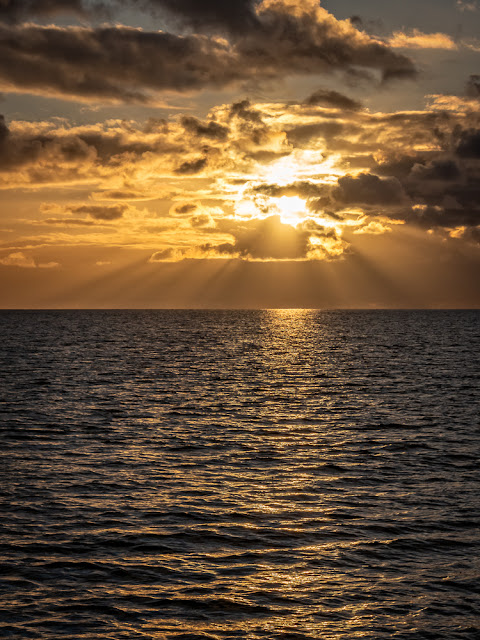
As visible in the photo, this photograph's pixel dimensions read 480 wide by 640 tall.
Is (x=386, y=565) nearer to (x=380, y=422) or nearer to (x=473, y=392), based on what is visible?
(x=380, y=422)

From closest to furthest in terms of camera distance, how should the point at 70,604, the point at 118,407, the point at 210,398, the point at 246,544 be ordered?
the point at 70,604 < the point at 246,544 < the point at 118,407 < the point at 210,398

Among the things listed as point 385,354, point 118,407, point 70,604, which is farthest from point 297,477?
point 385,354

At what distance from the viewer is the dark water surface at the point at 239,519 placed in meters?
13.9

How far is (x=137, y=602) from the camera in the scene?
14398 millimetres

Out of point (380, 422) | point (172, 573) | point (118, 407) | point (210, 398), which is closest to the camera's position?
point (172, 573)

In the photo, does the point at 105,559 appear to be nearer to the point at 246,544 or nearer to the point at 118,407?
the point at 246,544

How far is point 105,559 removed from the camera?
657 inches

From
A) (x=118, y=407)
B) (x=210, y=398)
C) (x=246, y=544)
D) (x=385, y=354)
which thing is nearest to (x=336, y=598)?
(x=246, y=544)

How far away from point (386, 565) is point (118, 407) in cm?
2786

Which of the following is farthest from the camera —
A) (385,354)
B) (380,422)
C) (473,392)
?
(385,354)

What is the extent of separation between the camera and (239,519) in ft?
65.0

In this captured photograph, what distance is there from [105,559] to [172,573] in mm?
1885

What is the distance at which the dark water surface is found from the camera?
546 inches

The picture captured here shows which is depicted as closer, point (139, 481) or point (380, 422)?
point (139, 481)
